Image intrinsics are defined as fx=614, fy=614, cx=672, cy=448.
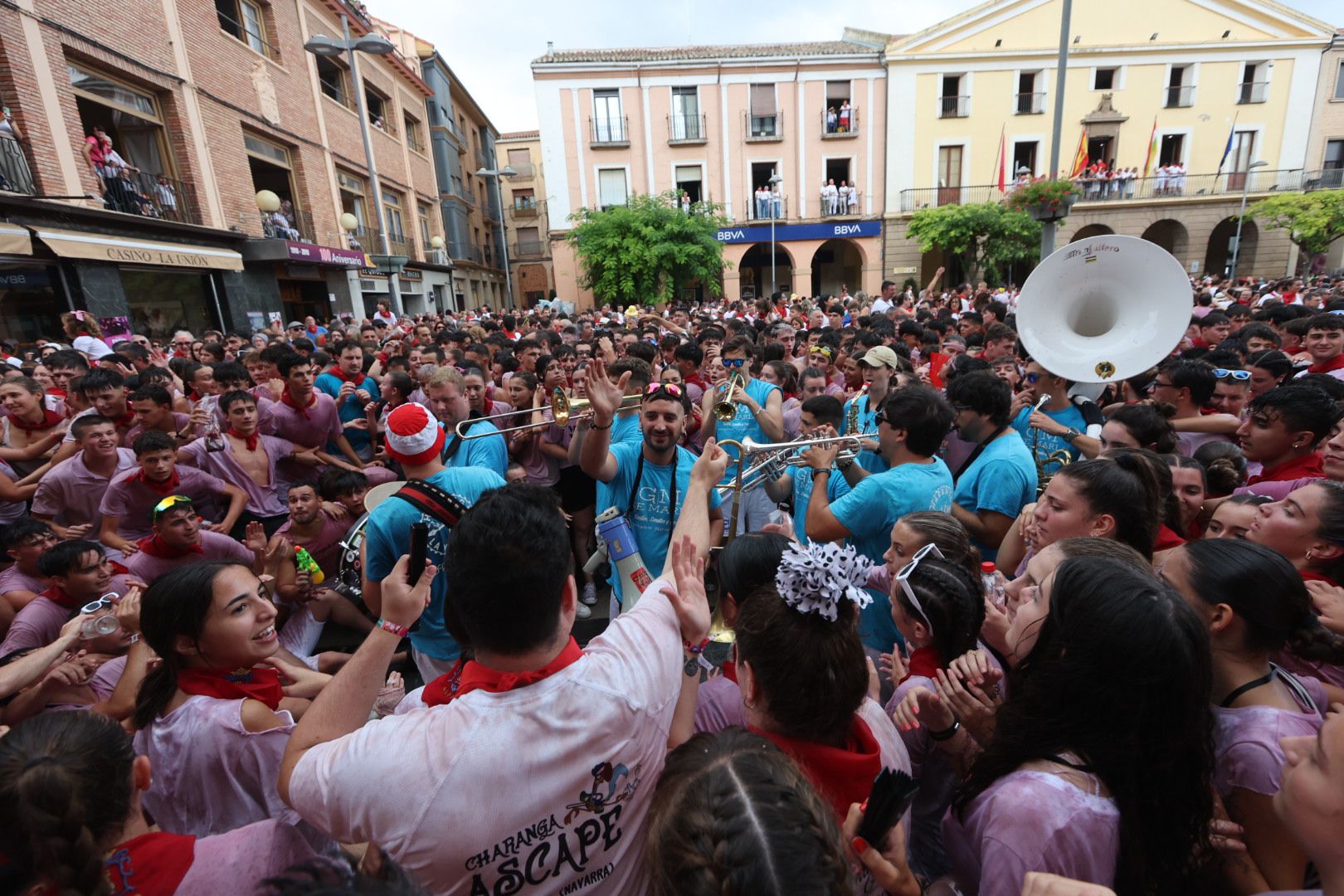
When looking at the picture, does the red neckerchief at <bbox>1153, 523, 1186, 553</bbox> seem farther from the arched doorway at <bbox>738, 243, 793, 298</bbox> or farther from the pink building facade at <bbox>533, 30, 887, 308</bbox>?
the arched doorway at <bbox>738, 243, 793, 298</bbox>

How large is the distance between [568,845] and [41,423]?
6.27 m

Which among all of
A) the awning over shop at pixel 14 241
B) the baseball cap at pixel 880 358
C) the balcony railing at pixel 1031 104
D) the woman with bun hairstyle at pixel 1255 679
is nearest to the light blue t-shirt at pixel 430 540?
the woman with bun hairstyle at pixel 1255 679

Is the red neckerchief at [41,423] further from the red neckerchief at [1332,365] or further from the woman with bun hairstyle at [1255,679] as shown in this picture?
the red neckerchief at [1332,365]

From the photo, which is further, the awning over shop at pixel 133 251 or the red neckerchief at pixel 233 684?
the awning over shop at pixel 133 251

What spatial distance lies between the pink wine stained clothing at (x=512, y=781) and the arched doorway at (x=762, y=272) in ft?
95.6

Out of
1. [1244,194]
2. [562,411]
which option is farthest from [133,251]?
[1244,194]

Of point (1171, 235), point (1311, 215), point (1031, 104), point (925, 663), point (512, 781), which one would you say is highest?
point (1031, 104)

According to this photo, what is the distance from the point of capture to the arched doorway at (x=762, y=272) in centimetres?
2969

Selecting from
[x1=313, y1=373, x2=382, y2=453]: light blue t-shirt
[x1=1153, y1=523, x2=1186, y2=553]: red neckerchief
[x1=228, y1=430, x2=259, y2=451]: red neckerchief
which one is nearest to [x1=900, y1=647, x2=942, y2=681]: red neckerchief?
[x1=1153, y1=523, x2=1186, y2=553]: red neckerchief

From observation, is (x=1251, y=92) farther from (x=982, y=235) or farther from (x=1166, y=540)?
(x=1166, y=540)

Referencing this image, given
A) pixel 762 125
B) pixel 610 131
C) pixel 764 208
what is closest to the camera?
pixel 610 131

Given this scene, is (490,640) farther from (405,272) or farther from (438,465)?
(405,272)

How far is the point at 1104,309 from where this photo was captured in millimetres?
4582

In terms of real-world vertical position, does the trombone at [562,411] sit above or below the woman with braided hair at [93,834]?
above
